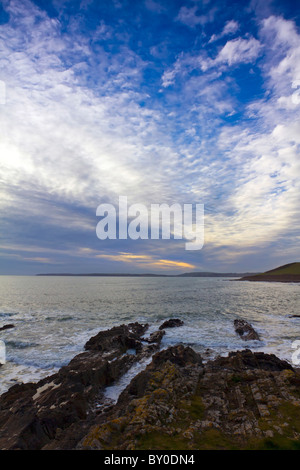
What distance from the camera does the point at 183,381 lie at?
46.4 ft

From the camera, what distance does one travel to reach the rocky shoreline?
862cm

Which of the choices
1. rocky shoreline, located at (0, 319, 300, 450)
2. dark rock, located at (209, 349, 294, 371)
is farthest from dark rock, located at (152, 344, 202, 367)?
dark rock, located at (209, 349, 294, 371)

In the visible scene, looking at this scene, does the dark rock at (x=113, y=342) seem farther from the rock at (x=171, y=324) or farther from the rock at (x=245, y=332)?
the rock at (x=245, y=332)

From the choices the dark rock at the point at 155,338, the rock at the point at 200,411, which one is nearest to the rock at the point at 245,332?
the dark rock at the point at 155,338

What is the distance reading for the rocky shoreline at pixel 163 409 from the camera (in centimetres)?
862

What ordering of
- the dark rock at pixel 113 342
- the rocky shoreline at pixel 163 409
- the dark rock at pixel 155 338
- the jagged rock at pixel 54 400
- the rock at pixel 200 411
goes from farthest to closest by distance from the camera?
the dark rock at pixel 155 338, the dark rock at pixel 113 342, the jagged rock at pixel 54 400, the rocky shoreline at pixel 163 409, the rock at pixel 200 411

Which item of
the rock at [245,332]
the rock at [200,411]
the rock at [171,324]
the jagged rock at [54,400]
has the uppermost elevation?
the rock at [200,411]

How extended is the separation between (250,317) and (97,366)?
34730 millimetres

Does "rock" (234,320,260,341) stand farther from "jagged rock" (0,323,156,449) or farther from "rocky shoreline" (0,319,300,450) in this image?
"jagged rock" (0,323,156,449)

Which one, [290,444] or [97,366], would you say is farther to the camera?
[97,366]

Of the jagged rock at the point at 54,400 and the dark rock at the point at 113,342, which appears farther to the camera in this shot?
the dark rock at the point at 113,342

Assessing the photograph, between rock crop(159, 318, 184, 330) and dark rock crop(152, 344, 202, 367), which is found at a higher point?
dark rock crop(152, 344, 202, 367)
